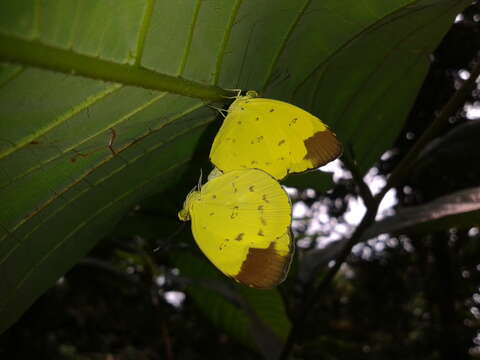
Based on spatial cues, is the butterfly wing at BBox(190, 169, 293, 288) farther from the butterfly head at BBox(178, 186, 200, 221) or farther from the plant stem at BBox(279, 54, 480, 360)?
the plant stem at BBox(279, 54, 480, 360)

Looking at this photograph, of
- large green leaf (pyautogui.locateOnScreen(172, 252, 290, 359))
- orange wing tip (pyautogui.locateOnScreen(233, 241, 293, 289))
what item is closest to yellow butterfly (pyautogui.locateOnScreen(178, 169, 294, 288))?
orange wing tip (pyautogui.locateOnScreen(233, 241, 293, 289))

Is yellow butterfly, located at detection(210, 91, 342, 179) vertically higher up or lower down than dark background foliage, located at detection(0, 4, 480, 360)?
higher up

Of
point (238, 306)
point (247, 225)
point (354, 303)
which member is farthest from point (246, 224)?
point (354, 303)

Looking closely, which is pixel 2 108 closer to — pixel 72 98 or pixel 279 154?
pixel 72 98

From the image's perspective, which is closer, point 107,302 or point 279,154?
point 279,154

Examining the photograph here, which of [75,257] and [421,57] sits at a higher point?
[421,57]

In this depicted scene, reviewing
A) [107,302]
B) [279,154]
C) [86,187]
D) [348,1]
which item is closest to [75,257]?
[86,187]
